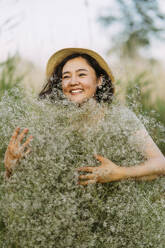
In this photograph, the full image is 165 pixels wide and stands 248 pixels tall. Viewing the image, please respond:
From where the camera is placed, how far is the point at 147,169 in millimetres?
1961

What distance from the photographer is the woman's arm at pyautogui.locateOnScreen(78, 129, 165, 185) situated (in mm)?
1688

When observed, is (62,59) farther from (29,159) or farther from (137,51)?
(137,51)

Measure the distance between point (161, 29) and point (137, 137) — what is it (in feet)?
9.69

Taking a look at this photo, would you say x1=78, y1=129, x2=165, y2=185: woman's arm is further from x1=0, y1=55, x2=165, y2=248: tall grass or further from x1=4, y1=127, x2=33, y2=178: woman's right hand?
x1=4, y1=127, x2=33, y2=178: woman's right hand

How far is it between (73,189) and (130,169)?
1.16 ft

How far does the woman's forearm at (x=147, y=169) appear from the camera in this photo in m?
1.82

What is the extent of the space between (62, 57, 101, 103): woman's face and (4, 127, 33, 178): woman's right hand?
66 centimetres

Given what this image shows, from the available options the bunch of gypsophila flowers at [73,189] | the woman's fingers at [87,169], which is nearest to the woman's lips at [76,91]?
the bunch of gypsophila flowers at [73,189]

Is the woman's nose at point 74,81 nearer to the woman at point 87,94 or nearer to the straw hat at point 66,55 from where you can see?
the woman at point 87,94

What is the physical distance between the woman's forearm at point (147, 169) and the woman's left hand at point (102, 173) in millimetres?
49

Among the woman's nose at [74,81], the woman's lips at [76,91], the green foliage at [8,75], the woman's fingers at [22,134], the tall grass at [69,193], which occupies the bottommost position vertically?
the tall grass at [69,193]

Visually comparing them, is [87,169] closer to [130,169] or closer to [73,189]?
[73,189]

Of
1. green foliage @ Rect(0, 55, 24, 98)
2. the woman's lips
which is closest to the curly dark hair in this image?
the woman's lips

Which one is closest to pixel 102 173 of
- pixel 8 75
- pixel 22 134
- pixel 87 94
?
pixel 22 134
